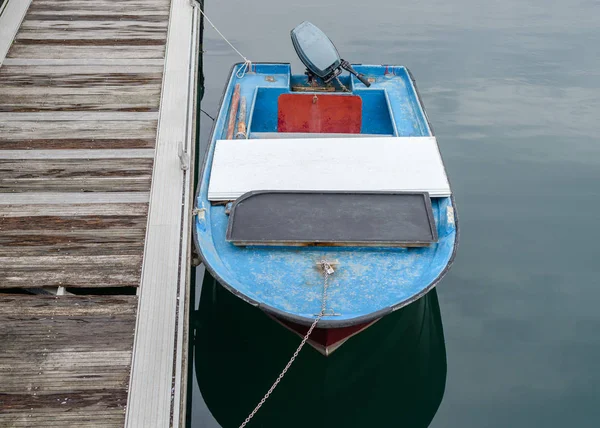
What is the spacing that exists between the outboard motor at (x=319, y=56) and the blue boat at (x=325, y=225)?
5.06 feet

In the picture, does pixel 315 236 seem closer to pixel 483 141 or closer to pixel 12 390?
pixel 12 390

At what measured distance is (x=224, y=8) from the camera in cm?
1644

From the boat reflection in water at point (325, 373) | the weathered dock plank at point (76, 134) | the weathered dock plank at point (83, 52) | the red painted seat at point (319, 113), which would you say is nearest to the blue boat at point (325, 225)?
the boat reflection in water at point (325, 373)

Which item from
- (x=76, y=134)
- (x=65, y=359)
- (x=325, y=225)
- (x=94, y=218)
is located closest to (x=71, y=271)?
(x=94, y=218)

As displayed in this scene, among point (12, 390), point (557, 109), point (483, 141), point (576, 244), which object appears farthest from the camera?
point (557, 109)

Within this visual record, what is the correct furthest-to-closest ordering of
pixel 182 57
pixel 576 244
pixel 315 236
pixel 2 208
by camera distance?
pixel 182 57 → pixel 576 244 → pixel 2 208 → pixel 315 236

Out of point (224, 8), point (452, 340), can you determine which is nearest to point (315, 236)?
point (452, 340)

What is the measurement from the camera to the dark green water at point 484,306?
6074 mm

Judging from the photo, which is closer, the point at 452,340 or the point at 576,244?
the point at 452,340

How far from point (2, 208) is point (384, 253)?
4864mm

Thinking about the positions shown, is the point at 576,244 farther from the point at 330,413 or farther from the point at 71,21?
the point at 71,21

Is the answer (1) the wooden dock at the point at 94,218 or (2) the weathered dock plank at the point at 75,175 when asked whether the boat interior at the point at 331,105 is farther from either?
(2) the weathered dock plank at the point at 75,175

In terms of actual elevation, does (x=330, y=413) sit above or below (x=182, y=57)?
below

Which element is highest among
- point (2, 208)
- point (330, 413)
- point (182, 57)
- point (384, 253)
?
point (182, 57)
